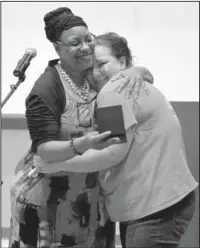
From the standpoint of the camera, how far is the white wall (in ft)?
5.95

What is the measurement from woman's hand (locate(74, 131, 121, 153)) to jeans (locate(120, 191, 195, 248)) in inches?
6.9

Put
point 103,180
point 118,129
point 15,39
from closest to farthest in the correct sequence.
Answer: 1. point 118,129
2. point 103,180
3. point 15,39

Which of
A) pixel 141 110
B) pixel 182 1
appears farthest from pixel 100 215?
pixel 182 1

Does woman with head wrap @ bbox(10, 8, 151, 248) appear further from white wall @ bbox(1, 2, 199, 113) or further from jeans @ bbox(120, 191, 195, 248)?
white wall @ bbox(1, 2, 199, 113)

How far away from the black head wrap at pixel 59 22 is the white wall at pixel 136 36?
0.48 m

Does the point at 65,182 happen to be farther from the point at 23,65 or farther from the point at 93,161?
the point at 23,65

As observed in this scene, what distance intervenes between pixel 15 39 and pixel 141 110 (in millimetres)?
890

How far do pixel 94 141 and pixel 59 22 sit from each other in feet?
1.02

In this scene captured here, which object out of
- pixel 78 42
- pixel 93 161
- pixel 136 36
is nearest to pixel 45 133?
pixel 93 161

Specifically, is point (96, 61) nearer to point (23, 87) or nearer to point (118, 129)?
point (118, 129)

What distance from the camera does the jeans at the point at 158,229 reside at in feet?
3.79

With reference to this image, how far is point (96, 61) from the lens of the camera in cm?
125

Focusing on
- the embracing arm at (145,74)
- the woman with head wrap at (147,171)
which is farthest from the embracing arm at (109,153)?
the embracing arm at (145,74)

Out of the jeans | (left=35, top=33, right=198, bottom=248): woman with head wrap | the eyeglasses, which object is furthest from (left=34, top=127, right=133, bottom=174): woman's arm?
the eyeglasses
